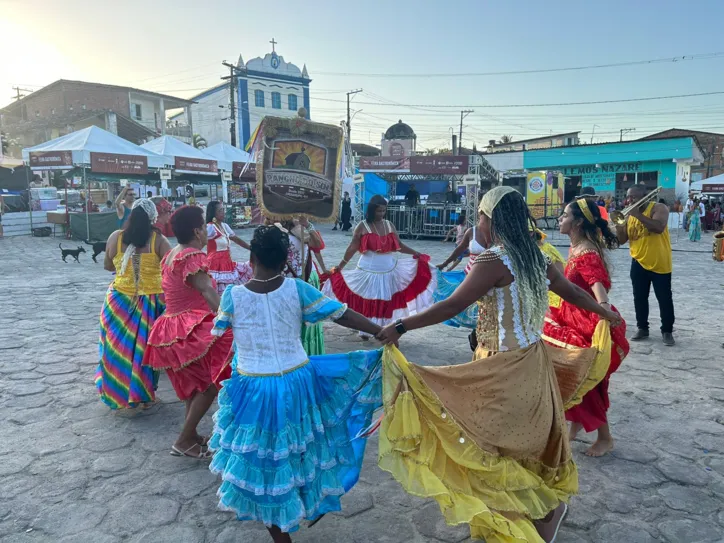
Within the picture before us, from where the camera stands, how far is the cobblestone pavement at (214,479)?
314cm

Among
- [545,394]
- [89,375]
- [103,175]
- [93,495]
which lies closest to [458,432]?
[545,394]

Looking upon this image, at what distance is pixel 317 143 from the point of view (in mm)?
4402

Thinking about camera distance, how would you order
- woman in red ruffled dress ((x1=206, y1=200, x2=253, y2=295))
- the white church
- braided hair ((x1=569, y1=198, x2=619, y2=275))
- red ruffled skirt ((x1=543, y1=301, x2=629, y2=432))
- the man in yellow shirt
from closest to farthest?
red ruffled skirt ((x1=543, y1=301, x2=629, y2=432)) < braided hair ((x1=569, y1=198, x2=619, y2=275)) < the man in yellow shirt < woman in red ruffled dress ((x1=206, y1=200, x2=253, y2=295)) < the white church

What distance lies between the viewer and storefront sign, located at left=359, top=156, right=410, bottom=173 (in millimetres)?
22938

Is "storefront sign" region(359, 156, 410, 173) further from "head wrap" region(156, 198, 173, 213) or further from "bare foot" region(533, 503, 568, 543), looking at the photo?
"bare foot" region(533, 503, 568, 543)

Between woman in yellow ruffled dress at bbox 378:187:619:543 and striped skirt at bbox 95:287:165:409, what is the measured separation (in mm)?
2781

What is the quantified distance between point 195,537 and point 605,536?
233 cm

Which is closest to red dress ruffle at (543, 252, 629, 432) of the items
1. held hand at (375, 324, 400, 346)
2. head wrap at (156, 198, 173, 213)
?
held hand at (375, 324, 400, 346)

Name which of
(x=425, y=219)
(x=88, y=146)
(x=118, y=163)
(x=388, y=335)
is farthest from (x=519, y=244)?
(x=425, y=219)

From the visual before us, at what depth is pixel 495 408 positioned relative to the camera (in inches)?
105

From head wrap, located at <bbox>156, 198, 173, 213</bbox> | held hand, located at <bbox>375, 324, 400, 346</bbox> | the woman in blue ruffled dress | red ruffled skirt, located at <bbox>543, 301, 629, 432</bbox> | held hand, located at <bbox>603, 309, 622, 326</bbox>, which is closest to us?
the woman in blue ruffled dress

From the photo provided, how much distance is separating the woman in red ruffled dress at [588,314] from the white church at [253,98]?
44.3m

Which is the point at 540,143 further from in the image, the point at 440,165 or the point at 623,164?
the point at 440,165

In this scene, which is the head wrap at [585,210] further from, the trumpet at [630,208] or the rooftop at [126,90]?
the rooftop at [126,90]
